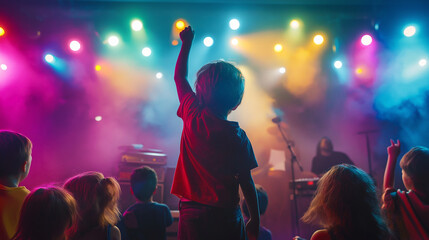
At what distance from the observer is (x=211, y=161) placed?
4.73 ft

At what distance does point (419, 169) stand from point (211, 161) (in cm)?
156

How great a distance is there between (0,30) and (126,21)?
2488 millimetres

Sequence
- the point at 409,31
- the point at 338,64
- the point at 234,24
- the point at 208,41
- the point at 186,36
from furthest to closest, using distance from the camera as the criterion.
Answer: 1. the point at 338,64
2. the point at 208,41
3. the point at 234,24
4. the point at 409,31
5. the point at 186,36

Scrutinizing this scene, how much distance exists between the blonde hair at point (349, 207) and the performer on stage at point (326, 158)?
523cm

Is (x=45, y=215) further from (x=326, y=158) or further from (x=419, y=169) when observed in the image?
(x=326, y=158)

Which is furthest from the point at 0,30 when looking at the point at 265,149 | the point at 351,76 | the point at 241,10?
the point at 351,76

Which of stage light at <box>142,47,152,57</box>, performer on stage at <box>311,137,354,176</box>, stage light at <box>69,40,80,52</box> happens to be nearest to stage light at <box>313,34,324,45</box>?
performer on stage at <box>311,137,354,176</box>

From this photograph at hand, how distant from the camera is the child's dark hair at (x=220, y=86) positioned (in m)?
1.57

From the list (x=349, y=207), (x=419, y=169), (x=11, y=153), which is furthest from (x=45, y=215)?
(x=419, y=169)

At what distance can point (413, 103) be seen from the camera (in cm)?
708

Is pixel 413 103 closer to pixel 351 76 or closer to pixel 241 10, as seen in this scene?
pixel 351 76

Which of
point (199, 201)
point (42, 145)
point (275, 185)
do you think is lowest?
point (275, 185)

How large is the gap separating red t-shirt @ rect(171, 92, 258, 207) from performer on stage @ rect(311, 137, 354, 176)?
567cm

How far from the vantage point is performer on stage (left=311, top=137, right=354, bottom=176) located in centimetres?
666
